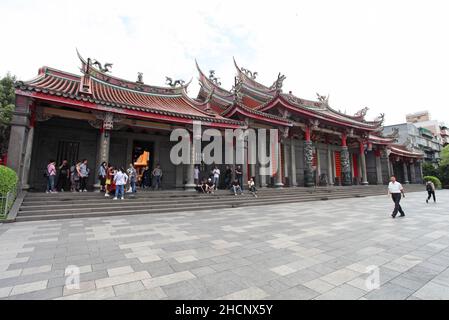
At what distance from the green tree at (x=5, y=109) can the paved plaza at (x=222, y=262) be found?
1415 cm

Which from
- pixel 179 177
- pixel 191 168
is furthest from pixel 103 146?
pixel 179 177

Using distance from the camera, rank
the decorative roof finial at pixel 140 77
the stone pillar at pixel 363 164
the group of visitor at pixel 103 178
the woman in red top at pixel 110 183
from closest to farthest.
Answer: the group of visitor at pixel 103 178 < the woman in red top at pixel 110 183 < the decorative roof finial at pixel 140 77 < the stone pillar at pixel 363 164

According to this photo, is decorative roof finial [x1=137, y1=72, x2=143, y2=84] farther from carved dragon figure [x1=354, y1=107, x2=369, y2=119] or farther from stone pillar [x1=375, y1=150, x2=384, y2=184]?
stone pillar [x1=375, y1=150, x2=384, y2=184]

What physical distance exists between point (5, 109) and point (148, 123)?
36.8 feet

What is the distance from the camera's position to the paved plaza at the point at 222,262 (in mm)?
2434

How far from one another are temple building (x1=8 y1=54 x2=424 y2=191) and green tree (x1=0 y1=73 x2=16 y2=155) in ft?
23.6

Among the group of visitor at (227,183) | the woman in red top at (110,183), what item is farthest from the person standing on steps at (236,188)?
the woman in red top at (110,183)

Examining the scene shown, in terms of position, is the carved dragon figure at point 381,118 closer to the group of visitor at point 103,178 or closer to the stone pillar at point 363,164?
the stone pillar at point 363,164

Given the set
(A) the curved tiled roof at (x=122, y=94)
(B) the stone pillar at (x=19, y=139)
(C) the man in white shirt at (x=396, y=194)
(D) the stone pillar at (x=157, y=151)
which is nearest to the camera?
(C) the man in white shirt at (x=396, y=194)

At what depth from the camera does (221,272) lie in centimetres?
296

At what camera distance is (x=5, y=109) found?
15.3 m

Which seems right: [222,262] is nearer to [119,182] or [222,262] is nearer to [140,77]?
[119,182]
